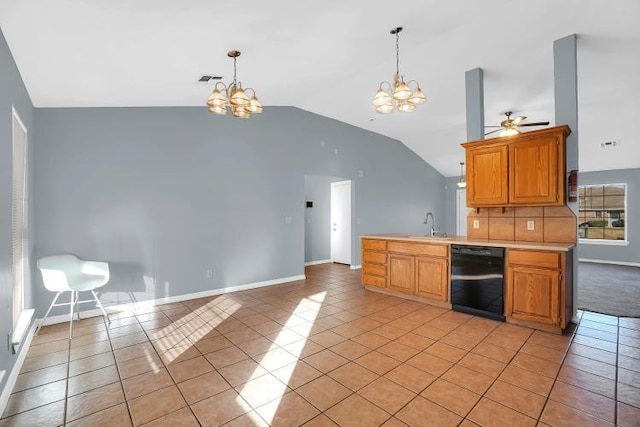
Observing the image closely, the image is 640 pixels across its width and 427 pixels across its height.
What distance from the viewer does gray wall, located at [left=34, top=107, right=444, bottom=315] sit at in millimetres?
3680

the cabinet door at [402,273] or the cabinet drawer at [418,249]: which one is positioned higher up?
the cabinet drawer at [418,249]

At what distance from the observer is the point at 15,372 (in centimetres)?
240

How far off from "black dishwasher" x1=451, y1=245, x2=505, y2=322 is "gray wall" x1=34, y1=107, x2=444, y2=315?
2.81 meters

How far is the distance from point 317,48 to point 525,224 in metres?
3.23

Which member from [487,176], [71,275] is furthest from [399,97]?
[71,275]

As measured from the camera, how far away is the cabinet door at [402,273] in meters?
4.29

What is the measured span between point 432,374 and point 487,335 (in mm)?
1103

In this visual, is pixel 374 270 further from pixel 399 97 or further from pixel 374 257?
pixel 399 97

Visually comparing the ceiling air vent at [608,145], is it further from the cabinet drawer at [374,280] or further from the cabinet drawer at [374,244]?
the cabinet drawer at [374,280]

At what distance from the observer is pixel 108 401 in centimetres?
210

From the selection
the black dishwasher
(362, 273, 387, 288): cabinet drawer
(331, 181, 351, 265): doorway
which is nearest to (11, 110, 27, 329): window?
(362, 273, 387, 288): cabinet drawer

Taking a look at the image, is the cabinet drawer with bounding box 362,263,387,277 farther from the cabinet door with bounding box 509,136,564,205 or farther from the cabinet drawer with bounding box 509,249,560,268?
the cabinet door with bounding box 509,136,564,205

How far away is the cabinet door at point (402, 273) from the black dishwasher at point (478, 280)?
1.88 feet

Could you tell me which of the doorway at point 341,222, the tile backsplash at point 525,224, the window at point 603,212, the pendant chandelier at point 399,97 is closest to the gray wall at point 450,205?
the window at point 603,212
